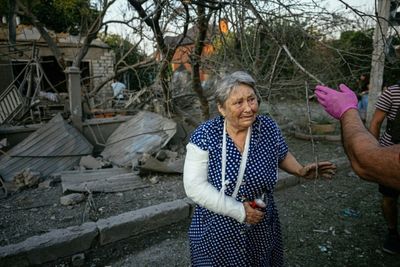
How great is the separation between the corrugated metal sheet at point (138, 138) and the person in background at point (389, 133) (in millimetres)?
3722

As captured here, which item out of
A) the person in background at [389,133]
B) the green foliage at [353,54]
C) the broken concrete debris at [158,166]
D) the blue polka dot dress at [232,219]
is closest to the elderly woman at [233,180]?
the blue polka dot dress at [232,219]

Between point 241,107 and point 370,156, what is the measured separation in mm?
742

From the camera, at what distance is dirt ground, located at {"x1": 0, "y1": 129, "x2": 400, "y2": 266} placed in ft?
9.77

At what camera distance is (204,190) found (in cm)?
167

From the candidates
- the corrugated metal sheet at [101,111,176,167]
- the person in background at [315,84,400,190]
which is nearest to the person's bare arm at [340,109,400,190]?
the person in background at [315,84,400,190]

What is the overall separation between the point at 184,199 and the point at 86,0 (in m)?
7.59

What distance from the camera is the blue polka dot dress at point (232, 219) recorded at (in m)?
1.75

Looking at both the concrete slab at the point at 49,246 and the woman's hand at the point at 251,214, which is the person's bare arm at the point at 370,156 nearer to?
the woman's hand at the point at 251,214

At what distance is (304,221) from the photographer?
367 centimetres

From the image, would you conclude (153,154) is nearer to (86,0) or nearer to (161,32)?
(161,32)

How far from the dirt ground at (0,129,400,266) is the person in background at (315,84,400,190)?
1888 mm

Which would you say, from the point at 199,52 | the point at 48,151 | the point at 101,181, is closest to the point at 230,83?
the point at 199,52

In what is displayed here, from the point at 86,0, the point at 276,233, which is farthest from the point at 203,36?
the point at 86,0

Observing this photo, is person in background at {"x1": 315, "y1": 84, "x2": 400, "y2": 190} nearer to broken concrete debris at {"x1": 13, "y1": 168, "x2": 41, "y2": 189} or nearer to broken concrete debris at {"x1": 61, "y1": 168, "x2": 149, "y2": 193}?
broken concrete debris at {"x1": 61, "y1": 168, "x2": 149, "y2": 193}
